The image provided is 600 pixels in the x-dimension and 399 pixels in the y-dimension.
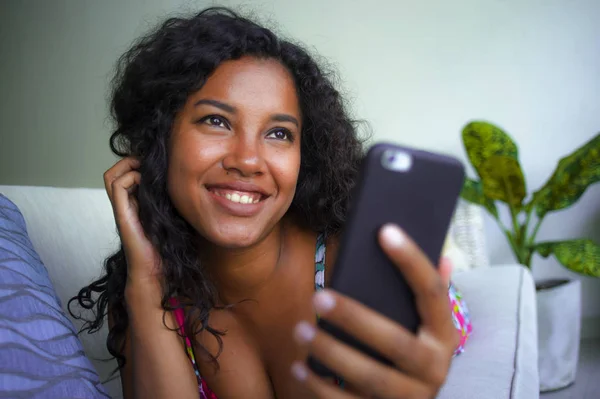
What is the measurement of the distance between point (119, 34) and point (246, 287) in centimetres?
226

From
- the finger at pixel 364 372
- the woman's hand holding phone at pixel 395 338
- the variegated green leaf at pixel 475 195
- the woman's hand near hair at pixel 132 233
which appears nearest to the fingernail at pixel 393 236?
the woman's hand holding phone at pixel 395 338

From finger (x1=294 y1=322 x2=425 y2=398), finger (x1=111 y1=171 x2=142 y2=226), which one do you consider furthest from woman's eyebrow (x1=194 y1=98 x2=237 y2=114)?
finger (x1=294 y1=322 x2=425 y2=398)

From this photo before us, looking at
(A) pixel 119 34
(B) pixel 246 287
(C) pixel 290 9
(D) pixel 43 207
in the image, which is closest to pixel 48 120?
(A) pixel 119 34

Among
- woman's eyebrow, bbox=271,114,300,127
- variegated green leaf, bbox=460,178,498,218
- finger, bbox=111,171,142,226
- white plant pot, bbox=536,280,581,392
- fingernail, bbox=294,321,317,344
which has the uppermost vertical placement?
woman's eyebrow, bbox=271,114,300,127

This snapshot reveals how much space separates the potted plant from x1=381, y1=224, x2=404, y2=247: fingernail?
5.51 feet

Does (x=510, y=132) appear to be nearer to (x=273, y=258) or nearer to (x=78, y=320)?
(x=273, y=258)

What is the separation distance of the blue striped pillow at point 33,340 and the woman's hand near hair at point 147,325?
0.51 feet

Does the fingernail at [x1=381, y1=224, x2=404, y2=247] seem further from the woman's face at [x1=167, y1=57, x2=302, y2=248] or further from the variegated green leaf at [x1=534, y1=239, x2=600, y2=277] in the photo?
the variegated green leaf at [x1=534, y1=239, x2=600, y2=277]

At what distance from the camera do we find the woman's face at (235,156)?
87 cm

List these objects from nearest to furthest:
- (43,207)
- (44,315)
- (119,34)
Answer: (44,315), (43,207), (119,34)

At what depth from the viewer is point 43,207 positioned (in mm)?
1259

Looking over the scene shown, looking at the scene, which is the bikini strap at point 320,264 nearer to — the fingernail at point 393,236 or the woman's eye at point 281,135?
the woman's eye at point 281,135

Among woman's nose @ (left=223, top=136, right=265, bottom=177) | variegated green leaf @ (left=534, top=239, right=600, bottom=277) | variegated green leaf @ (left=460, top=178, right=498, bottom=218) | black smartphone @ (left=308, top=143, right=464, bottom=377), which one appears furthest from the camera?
variegated green leaf @ (left=460, top=178, right=498, bottom=218)

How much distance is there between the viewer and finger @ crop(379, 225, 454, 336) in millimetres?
532
